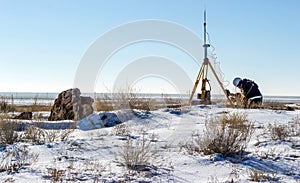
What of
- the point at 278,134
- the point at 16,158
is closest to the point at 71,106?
the point at 16,158

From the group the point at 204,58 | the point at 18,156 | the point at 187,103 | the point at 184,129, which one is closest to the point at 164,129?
the point at 184,129

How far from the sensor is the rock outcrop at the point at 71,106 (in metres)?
11.3

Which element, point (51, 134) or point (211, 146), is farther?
point (51, 134)

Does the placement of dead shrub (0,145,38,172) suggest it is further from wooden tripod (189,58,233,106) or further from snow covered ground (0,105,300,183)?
wooden tripod (189,58,233,106)

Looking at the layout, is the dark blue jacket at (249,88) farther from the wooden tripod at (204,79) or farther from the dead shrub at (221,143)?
the dead shrub at (221,143)

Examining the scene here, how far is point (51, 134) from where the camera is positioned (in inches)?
283

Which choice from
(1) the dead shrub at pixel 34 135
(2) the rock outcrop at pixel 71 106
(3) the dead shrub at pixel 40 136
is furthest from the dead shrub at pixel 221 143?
(2) the rock outcrop at pixel 71 106

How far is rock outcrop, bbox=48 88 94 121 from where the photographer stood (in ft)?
36.9

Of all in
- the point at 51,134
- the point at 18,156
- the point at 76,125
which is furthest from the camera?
the point at 76,125

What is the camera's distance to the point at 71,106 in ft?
38.1

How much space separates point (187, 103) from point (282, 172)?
8.83 m

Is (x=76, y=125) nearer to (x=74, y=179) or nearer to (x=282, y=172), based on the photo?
(x=74, y=179)

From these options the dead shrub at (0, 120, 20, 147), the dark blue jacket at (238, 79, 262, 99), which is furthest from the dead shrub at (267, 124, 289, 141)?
the dark blue jacket at (238, 79, 262, 99)

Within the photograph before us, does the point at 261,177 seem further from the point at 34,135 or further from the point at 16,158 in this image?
the point at 34,135
